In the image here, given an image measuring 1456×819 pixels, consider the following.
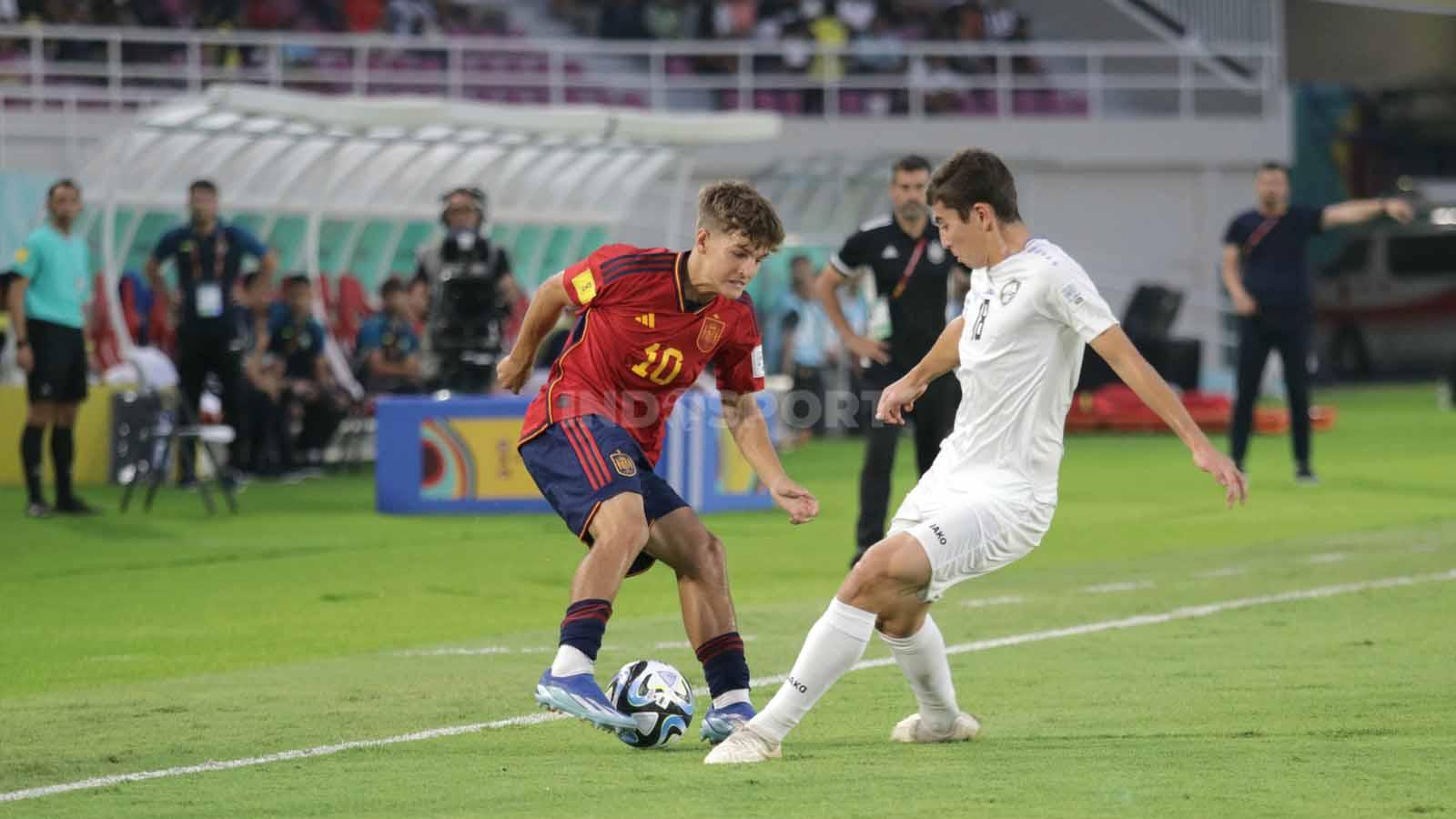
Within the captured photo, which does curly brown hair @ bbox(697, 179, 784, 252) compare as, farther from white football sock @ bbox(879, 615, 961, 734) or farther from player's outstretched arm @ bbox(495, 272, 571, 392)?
white football sock @ bbox(879, 615, 961, 734)

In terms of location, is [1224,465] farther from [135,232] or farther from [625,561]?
[135,232]

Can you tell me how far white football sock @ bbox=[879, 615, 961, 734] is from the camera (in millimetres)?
6855

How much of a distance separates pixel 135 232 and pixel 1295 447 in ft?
37.5

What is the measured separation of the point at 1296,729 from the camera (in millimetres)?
7277

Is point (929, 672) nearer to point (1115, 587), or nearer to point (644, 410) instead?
point (644, 410)

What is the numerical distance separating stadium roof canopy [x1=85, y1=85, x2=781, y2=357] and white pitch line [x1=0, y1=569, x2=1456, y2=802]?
1138 cm

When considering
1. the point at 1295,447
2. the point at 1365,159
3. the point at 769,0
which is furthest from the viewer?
the point at 1365,159

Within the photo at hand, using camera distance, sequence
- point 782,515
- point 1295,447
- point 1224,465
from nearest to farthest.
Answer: point 1224,465, point 782,515, point 1295,447

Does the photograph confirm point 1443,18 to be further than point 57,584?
Yes

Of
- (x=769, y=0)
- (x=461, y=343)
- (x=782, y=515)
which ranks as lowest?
(x=782, y=515)

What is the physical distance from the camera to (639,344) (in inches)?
281

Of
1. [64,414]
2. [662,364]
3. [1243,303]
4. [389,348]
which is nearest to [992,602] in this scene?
[662,364]

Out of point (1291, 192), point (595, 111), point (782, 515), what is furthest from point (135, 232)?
point (1291, 192)

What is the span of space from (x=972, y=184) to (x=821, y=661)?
1496mm
